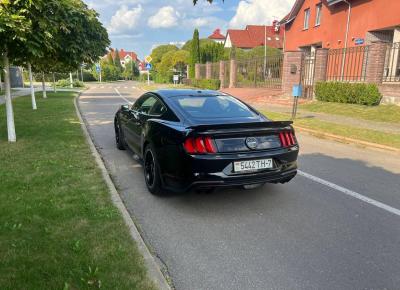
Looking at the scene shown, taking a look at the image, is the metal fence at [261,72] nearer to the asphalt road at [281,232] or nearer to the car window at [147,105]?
the asphalt road at [281,232]

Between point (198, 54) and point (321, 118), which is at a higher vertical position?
point (198, 54)

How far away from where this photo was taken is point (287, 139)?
477cm

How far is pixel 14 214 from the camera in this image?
4105 mm

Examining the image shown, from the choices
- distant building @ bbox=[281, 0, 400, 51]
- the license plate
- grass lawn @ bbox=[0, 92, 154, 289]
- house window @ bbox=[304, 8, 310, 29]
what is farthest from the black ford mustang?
house window @ bbox=[304, 8, 310, 29]

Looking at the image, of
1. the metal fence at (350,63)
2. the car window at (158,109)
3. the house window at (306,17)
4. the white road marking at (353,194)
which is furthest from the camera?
the house window at (306,17)

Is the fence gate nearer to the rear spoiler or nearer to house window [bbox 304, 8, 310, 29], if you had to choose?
house window [bbox 304, 8, 310, 29]

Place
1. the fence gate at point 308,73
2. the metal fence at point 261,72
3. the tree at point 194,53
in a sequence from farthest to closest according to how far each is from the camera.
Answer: the tree at point 194,53 < the metal fence at point 261,72 < the fence gate at point 308,73

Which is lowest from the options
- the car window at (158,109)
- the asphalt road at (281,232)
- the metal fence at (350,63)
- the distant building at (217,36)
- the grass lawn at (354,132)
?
the asphalt road at (281,232)

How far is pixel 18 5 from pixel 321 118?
10.7 metres

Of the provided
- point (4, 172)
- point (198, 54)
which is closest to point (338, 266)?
point (4, 172)

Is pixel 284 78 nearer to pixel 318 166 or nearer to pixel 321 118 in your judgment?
pixel 321 118

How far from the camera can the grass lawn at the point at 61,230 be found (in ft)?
9.48

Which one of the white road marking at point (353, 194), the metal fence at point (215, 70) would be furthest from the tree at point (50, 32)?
the metal fence at point (215, 70)

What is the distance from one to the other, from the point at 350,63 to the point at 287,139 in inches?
697
